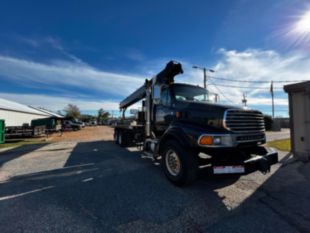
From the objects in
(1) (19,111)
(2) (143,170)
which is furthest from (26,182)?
(1) (19,111)

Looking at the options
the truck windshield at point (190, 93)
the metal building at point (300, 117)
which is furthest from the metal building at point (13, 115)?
the metal building at point (300, 117)

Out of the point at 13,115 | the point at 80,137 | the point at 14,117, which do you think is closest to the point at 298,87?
the point at 80,137

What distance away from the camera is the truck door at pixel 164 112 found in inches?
214

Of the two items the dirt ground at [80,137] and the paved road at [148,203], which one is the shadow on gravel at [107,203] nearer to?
the paved road at [148,203]

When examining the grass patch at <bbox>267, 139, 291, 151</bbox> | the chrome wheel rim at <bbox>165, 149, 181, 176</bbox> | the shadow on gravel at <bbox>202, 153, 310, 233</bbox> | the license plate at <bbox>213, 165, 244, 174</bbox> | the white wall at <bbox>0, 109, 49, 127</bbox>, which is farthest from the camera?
the white wall at <bbox>0, 109, 49, 127</bbox>

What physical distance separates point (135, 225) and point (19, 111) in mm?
34120

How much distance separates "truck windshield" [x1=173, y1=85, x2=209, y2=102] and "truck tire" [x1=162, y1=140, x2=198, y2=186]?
4.71 feet

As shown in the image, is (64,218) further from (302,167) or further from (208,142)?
(302,167)

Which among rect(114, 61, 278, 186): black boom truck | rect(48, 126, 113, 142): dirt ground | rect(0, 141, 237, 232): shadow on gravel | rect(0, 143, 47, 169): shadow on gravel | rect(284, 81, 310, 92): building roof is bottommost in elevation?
rect(0, 141, 237, 232): shadow on gravel

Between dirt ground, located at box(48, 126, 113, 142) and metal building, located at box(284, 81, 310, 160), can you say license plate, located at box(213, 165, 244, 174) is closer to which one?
metal building, located at box(284, 81, 310, 160)

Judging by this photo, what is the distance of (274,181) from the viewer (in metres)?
4.72

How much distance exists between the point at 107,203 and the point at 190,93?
3607mm

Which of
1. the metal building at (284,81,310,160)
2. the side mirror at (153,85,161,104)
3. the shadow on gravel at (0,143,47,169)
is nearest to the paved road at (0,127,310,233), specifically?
the metal building at (284,81,310,160)

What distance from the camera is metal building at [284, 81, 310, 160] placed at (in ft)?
22.1
